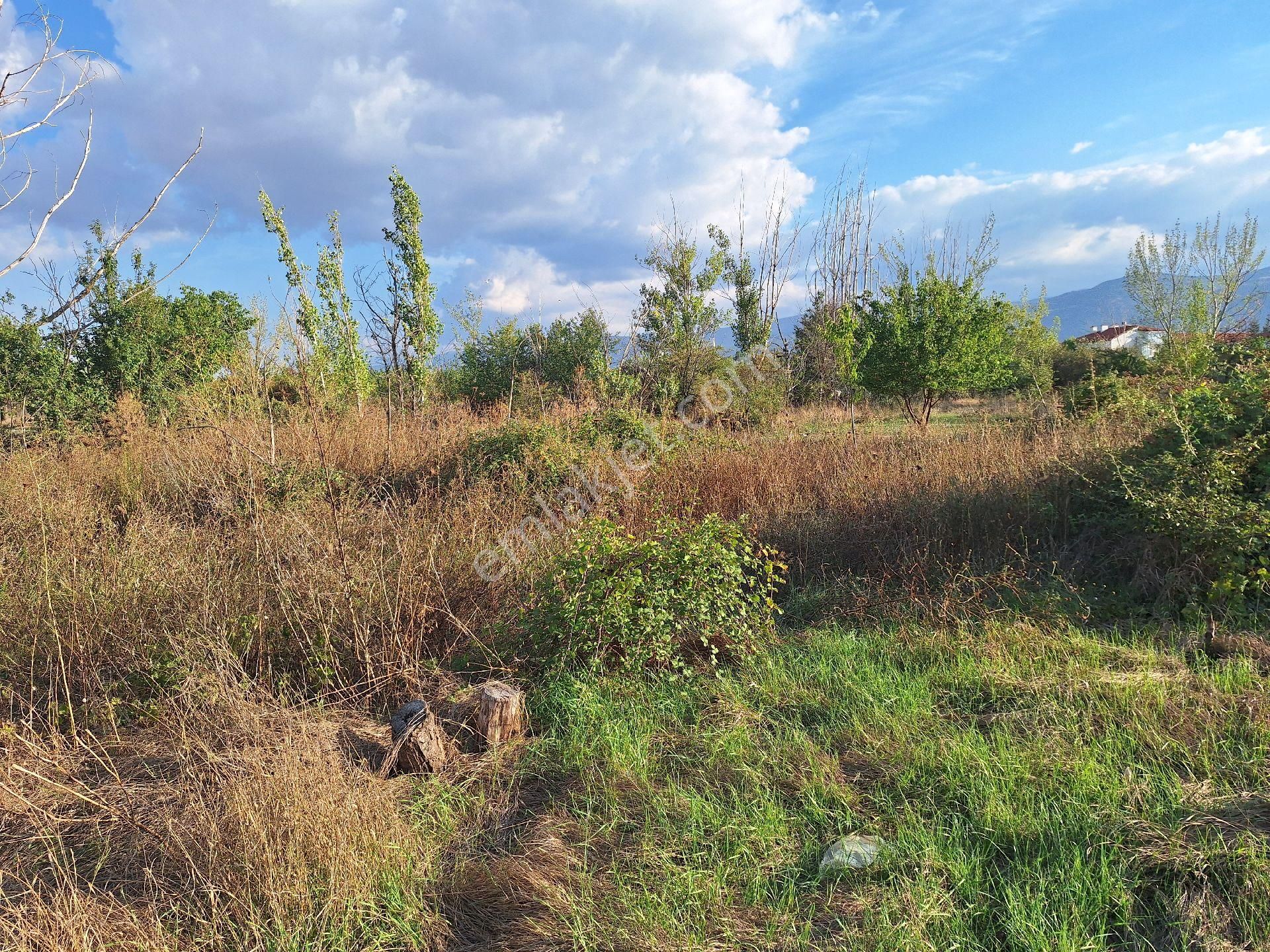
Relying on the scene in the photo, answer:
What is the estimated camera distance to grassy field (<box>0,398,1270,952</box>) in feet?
6.96

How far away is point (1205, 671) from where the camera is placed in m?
3.29

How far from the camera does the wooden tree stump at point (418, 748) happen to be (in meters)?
3.06

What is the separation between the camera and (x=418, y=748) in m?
3.07

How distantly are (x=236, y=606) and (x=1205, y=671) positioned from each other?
5.01 metres

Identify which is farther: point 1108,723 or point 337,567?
point 337,567

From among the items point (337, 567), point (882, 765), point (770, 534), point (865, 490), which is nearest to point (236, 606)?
point (337, 567)

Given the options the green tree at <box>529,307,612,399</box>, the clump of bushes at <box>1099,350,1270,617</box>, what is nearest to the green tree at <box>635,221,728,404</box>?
the green tree at <box>529,307,612,399</box>

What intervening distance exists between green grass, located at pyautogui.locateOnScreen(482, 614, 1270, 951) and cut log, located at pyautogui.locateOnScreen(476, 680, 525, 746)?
0.16 meters

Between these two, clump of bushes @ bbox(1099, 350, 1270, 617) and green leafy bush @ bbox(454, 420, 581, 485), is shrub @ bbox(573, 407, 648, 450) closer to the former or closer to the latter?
green leafy bush @ bbox(454, 420, 581, 485)

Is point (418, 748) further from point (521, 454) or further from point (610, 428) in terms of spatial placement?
point (610, 428)

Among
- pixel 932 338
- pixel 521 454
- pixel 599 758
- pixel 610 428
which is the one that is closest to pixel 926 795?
pixel 599 758

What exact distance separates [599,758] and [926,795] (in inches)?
53.3

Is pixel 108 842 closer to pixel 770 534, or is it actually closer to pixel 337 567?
pixel 337 567

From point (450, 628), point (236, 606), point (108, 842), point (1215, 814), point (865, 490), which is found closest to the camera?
point (1215, 814)
